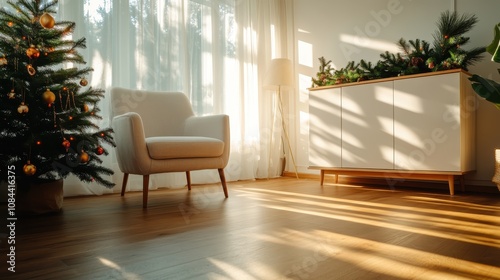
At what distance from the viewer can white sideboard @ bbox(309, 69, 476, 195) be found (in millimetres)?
2531

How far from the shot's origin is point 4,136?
179cm

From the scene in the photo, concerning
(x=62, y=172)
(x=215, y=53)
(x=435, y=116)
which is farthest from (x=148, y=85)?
(x=435, y=116)

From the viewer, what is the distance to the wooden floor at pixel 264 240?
1014 mm

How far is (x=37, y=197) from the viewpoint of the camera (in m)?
1.89

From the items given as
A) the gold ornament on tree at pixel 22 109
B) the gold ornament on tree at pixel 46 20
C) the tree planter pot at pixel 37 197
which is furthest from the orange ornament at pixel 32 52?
the tree planter pot at pixel 37 197

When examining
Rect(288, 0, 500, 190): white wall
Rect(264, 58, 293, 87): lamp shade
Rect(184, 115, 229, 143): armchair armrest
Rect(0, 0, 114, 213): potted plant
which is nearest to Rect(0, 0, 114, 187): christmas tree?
Rect(0, 0, 114, 213): potted plant

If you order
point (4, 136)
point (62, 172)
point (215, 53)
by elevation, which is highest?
point (215, 53)

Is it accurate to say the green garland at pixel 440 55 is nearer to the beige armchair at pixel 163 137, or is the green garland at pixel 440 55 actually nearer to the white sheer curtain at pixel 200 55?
the white sheer curtain at pixel 200 55

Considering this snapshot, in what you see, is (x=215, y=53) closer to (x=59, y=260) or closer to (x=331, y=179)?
(x=331, y=179)

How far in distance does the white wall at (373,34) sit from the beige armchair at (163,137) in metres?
1.70

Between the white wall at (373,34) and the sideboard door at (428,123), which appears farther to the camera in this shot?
the white wall at (373,34)

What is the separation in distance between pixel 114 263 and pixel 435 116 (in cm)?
242

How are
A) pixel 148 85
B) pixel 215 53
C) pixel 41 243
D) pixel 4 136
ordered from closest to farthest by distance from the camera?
pixel 41 243 → pixel 4 136 → pixel 148 85 → pixel 215 53

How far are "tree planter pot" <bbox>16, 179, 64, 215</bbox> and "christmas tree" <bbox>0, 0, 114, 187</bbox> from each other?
Answer: 54 millimetres
